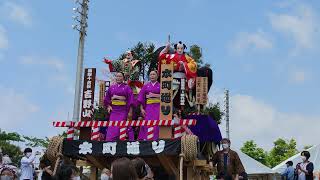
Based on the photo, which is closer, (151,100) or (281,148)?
(151,100)

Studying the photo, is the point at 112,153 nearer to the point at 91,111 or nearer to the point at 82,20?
the point at 91,111

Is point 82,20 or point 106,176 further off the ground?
point 82,20

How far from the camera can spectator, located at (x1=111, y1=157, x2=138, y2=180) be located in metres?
3.12

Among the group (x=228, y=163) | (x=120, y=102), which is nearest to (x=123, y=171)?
(x=228, y=163)

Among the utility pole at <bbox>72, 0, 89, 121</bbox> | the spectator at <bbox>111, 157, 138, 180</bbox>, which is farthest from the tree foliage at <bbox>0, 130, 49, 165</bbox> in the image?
the spectator at <bbox>111, 157, 138, 180</bbox>

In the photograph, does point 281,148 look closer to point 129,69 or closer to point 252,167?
point 252,167

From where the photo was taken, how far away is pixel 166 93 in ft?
27.7

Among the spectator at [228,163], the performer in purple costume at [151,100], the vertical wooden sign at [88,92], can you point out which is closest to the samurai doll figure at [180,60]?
the performer in purple costume at [151,100]

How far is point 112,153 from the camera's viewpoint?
8469mm

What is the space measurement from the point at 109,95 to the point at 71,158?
143cm

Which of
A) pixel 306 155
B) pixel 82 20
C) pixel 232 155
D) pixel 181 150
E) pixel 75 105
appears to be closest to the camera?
pixel 181 150

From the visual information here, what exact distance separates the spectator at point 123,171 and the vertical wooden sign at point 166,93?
17.0ft

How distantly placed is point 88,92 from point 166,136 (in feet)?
7.73

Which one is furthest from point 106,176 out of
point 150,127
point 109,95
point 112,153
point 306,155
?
point 306,155
